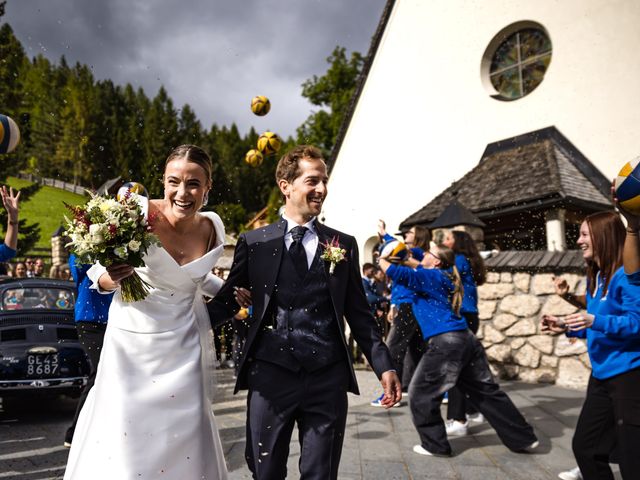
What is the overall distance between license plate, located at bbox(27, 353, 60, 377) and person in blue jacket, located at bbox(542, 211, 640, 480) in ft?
19.9

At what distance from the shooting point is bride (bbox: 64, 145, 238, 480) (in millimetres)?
2594

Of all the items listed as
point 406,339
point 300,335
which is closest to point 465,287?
point 406,339

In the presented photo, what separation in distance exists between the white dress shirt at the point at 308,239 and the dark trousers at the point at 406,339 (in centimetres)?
482

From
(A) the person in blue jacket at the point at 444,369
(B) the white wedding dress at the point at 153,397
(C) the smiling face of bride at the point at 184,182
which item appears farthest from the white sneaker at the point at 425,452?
(C) the smiling face of bride at the point at 184,182

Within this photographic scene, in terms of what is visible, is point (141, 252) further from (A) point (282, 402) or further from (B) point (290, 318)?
(A) point (282, 402)

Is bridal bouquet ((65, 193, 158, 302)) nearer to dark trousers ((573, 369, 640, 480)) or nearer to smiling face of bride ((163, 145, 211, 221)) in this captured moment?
smiling face of bride ((163, 145, 211, 221))

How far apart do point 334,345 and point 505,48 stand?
52.6 feet

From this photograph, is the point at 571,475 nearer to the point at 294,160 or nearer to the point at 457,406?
the point at 457,406

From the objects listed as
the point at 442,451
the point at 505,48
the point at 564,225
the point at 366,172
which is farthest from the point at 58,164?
the point at 442,451

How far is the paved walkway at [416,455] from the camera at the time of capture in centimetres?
469

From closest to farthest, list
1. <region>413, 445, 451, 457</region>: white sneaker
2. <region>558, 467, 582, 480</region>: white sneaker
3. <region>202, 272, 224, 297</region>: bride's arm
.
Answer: <region>202, 272, 224, 297</region>: bride's arm → <region>558, 467, 582, 480</region>: white sneaker → <region>413, 445, 451, 457</region>: white sneaker

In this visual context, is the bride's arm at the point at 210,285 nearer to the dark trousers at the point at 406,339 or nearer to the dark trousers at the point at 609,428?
the dark trousers at the point at 609,428

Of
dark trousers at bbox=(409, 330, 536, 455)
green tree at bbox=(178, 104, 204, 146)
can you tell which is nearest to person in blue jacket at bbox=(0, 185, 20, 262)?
dark trousers at bbox=(409, 330, 536, 455)

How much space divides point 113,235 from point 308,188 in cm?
107
